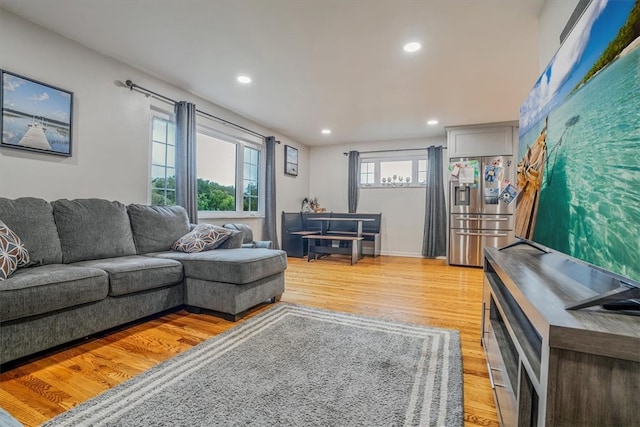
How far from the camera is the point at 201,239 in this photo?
2855 mm

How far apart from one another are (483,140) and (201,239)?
453cm

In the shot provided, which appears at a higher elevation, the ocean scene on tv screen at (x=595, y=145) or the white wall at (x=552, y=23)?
the white wall at (x=552, y=23)

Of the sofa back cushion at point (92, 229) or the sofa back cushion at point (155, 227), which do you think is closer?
the sofa back cushion at point (92, 229)

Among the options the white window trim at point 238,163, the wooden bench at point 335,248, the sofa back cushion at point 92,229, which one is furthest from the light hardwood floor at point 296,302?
the white window trim at point 238,163

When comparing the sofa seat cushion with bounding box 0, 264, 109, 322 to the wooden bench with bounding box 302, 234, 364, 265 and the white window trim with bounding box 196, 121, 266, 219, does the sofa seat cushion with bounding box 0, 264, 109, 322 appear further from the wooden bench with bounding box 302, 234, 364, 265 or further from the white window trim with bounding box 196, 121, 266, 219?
the wooden bench with bounding box 302, 234, 364, 265

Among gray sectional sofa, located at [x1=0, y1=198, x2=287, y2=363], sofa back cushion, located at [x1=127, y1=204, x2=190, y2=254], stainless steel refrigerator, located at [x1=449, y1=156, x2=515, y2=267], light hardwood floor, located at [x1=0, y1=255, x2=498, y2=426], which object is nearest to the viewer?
light hardwood floor, located at [x1=0, y1=255, x2=498, y2=426]

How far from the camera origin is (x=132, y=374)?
1572mm

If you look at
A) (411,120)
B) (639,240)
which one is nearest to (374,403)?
(639,240)

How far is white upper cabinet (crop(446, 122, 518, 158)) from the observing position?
471 centimetres

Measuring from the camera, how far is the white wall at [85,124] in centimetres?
222

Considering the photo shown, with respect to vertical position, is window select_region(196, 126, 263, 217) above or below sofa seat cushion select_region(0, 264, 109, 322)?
above

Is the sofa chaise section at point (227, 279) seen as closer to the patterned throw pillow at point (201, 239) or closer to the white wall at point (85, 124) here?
the patterned throw pillow at point (201, 239)

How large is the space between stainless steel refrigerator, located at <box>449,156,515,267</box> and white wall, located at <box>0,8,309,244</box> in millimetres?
4343

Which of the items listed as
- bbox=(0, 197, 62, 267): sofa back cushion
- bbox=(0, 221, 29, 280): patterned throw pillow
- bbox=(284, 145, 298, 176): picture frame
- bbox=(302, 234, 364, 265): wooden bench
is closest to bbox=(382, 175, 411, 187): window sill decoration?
bbox=(302, 234, 364, 265): wooden bench
